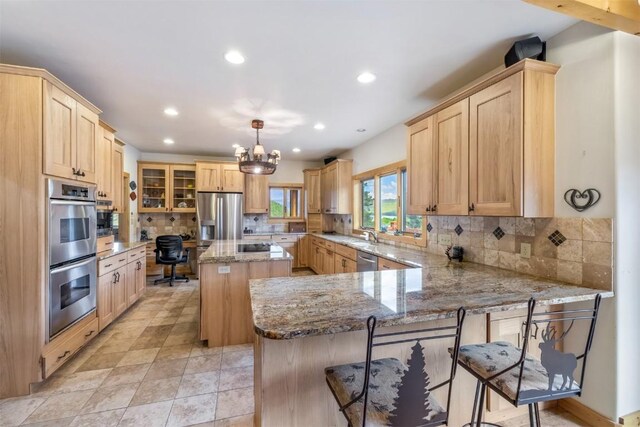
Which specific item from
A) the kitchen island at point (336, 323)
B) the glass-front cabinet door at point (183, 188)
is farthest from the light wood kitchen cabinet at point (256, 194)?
the kitchen island at point (336, 323)

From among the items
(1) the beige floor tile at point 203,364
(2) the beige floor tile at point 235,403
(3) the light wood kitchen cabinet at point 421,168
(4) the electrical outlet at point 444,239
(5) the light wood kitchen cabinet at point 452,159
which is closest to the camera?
(2) the beige floor tile at point 235,403

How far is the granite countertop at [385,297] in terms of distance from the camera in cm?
115

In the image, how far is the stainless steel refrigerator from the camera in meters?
5.54

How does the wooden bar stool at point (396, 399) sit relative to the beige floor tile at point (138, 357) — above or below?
above

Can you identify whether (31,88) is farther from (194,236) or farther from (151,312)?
(194,236)

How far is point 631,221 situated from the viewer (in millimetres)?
1704

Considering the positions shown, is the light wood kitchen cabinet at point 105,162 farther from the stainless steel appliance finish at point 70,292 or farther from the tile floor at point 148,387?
the tile floor at point 148,387

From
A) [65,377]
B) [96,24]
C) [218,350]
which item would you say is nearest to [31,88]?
[96,24]

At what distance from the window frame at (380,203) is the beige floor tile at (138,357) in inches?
122

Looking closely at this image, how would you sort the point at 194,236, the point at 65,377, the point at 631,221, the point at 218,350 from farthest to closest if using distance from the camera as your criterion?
the point at 194,236
the point at 218,350
the point at 65,377
the point at 631,221

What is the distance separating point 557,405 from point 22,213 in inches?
160

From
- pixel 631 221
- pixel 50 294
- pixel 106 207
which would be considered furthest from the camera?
pixel 106 207

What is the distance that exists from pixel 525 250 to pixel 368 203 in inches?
121

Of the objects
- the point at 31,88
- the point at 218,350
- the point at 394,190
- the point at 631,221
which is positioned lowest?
the point at 218,350
